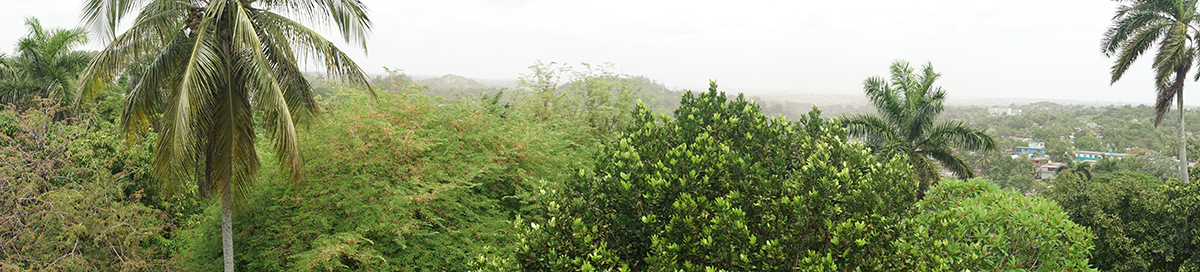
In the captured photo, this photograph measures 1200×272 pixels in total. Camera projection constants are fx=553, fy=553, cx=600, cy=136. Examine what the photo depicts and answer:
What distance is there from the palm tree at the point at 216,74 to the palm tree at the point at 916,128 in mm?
14235

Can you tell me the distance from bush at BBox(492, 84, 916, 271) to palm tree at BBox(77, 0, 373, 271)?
4.49 meters

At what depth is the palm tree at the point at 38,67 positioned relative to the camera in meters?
18.1

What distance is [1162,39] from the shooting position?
17281 mm

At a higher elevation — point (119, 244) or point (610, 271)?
point (610, 271)

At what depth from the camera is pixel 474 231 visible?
9.98 m

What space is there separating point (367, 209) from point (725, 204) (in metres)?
7.04

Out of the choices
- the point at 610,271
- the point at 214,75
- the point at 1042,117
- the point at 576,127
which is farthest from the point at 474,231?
the point at 1042,117

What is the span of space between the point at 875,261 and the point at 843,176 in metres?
0.67

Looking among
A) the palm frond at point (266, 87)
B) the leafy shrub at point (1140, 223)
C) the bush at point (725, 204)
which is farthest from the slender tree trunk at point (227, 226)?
the leafy shrub at point (1140, 223)

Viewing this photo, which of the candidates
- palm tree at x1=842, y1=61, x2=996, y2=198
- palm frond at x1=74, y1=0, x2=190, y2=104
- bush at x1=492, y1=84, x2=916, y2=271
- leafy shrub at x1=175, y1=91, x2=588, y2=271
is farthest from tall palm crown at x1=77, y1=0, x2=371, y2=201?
palm tree at x1=842, y1=61, x2=996, y2=198

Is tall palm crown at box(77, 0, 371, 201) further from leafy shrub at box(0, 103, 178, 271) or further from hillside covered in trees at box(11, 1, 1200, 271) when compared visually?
leafy shrub at box(0, 103, 178, 271)

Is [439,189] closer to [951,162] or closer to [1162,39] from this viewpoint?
[951,162]

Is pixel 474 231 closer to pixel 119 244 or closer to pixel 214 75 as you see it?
pixel 214 75

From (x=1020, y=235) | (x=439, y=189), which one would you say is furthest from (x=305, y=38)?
(x=1020, y=235)
